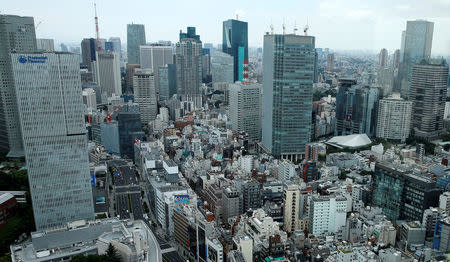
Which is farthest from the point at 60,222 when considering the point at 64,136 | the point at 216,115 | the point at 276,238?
the point at 216,115

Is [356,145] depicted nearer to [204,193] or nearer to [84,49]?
[204,193]

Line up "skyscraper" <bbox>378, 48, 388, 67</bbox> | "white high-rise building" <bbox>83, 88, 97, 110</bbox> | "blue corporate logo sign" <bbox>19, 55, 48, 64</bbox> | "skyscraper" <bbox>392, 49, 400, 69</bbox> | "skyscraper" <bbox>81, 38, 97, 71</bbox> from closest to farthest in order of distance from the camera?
"blue corporate logo sign" <bbox>19, 55, 48, 64</bbox>, "skyscraper" <bbox>378, 48, 388, 67</bbox>, "skyscraper" <bbox>392, 49, 400, 69</bbox>, "white high-rise building" <bbox>83, 88, 97, 110</bbox>, "skyscraper" <bbox>81, 38, 97, 71</bbox>

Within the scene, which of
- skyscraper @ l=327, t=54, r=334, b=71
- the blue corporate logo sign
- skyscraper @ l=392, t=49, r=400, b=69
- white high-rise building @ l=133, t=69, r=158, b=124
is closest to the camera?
the blue corporate logo sign

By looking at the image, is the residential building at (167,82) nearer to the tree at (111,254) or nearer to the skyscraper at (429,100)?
the skyscraper at (429,100)

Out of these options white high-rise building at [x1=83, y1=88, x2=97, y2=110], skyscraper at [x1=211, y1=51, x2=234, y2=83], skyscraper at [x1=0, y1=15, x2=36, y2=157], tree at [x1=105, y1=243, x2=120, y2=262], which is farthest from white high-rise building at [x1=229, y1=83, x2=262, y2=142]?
skyscraper at [x1=211, y1=51, x2=234, y2=83]

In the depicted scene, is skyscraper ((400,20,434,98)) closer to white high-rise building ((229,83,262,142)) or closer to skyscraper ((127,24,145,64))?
white high-rise building ((229,83,262,142))
